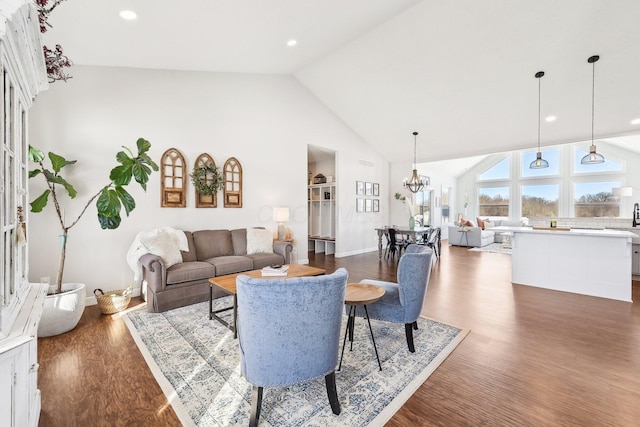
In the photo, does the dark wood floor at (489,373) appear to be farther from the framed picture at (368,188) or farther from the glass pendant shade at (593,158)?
the framed picture at (368,188)

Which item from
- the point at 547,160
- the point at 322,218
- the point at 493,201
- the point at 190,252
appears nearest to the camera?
the point at 190,252

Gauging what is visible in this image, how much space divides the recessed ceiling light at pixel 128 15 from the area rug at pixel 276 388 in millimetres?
3188

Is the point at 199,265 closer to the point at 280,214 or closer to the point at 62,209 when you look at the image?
the point at 62,209

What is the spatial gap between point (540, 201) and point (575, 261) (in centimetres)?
780

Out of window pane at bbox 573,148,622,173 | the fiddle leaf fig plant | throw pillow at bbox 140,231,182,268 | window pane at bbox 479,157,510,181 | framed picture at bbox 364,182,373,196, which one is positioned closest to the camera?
the fiddle leaf fig plant

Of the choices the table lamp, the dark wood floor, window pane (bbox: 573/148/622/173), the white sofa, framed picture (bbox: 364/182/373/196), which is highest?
window pane (bbox: 573/148/622/173)

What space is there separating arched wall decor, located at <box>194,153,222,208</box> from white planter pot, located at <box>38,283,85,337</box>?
2.09 meters

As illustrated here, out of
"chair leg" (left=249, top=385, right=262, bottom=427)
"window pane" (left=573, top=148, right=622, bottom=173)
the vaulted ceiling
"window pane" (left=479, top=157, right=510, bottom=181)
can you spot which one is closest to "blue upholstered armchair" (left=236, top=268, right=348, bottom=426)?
"chair leg" (left=249, top=385, right=262, bottom=427)

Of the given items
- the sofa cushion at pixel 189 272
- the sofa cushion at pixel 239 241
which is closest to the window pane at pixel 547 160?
the sofa cushion at pixel 239 241

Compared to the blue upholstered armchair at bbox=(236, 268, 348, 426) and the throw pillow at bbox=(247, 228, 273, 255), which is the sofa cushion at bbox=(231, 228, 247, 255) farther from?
the blue upholstered armchair at bbox=(236, 268, 348, 426)

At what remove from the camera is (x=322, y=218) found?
8.20 metres


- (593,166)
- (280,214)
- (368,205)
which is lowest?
(280,214)

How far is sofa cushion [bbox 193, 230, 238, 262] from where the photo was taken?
4.39 meters

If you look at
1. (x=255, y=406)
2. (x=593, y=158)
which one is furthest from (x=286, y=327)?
(x=593, y=158)
